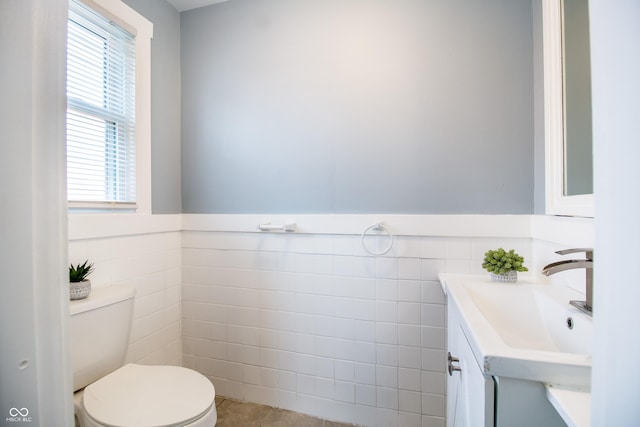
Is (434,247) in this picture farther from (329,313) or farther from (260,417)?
(260,417)

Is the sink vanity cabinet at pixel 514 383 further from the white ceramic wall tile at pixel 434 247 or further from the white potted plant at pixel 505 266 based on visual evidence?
the white ceramic wall tile at pixel 434 247

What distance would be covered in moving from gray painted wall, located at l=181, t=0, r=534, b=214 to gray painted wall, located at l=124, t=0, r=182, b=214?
0.06 meters

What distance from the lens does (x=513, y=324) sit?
1.04m

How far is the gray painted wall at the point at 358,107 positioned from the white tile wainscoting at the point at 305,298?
153 millimetres

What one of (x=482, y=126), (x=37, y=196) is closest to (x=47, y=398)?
(x=37, y=196)

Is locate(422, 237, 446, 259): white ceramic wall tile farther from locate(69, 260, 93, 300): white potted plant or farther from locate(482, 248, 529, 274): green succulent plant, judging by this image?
locate(69, 260, 93, 300): white potted plant

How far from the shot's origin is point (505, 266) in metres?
1.23

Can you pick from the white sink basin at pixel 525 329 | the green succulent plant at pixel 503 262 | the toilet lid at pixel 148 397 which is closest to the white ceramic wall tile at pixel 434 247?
the white sink basin at pixel 525 329

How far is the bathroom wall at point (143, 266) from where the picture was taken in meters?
1.36

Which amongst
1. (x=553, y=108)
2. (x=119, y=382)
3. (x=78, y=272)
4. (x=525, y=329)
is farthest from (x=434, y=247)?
(x=78, y=272)

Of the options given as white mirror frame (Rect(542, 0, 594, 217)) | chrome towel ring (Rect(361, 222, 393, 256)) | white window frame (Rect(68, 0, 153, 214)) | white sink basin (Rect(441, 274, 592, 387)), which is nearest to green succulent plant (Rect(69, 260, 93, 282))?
white window frame (Rect(68, 0, 153, 214))

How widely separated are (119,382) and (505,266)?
1.73m

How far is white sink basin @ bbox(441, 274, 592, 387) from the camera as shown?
1.87 feet

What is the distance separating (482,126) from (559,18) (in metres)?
0.49
